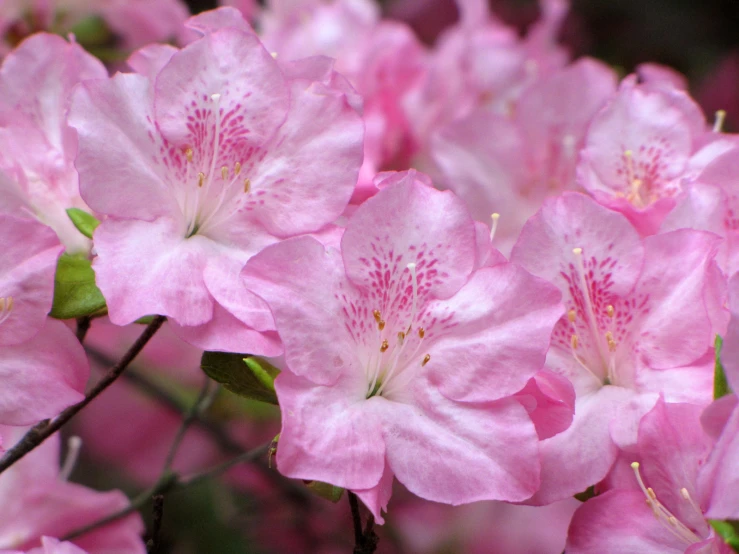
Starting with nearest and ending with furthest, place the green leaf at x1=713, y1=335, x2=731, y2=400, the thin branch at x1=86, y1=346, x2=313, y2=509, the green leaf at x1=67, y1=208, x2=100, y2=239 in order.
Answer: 1. the green leaf at x1=713, y1=335, x2=731, y2=400
2. the green leaf at x1=67, y1=208, x2=100, y2=239
3. the thin branch at x1=86, y1=346, x2=313, y2=509

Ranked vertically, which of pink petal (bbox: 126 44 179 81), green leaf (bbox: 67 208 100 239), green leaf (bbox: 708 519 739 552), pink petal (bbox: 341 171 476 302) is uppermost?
pink petal (bbox: 126 44 179 81)

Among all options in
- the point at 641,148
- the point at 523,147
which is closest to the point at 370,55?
the point at 523,147

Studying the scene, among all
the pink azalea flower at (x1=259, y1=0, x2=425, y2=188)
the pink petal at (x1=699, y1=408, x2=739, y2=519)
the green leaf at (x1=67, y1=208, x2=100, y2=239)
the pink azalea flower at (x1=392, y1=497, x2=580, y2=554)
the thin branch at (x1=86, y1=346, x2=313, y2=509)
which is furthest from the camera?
the pink azalea flower at (x1=392, y1=497, x2=580, y2=554)

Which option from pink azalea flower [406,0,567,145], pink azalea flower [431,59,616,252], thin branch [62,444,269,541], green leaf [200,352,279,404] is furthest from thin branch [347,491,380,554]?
pink azalea flower [406,0,567,145]

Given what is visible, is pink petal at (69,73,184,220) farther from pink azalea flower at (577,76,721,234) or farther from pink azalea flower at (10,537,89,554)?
pink azalea flower at (577,76,721,234)

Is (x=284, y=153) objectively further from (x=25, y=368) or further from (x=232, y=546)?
(x=232, y=546)

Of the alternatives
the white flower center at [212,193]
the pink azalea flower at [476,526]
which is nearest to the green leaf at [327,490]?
the white flower center at [212,193]

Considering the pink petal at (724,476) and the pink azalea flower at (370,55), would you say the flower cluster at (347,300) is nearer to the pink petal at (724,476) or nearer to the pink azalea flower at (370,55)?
the pink petal at (724,476)

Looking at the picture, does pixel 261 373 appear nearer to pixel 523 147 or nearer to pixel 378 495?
pixel 378 495
